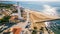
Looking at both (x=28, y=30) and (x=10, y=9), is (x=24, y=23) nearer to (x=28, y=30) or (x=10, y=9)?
(x=28, y=30)

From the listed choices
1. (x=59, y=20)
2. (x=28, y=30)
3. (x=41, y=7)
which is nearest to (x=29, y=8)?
(x=41, y=7)

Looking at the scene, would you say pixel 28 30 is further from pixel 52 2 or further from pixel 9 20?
pixel 52 2

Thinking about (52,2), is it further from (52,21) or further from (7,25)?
(7,25)

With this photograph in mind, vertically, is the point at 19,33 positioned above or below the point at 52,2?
below

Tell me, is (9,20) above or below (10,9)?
below

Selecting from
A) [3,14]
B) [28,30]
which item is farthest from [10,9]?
[28,30]

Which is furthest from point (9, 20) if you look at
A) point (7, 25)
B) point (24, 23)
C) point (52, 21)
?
point (52, 21)

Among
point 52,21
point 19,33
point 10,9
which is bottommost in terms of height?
point 19,33
